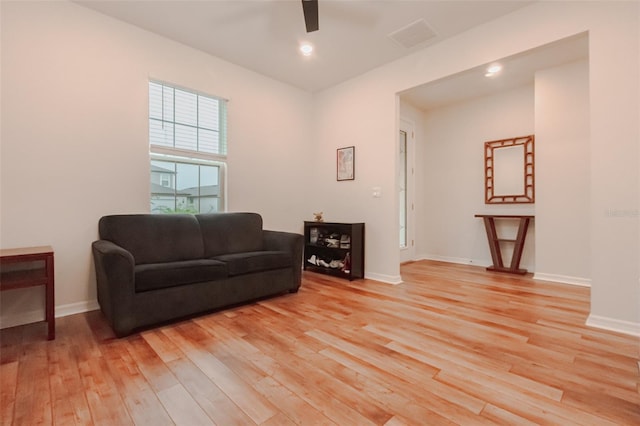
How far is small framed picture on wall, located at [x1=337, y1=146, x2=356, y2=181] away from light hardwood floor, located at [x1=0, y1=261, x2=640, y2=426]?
209 centimetres

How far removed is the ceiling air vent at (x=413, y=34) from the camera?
300 centimetres

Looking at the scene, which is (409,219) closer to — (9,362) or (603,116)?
(603,116)

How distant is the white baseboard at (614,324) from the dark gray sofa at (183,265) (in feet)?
8.78

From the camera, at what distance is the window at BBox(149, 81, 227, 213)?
3.25 meters

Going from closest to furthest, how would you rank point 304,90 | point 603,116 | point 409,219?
1. point 603,116
2. point 304,90
3. point 409,219

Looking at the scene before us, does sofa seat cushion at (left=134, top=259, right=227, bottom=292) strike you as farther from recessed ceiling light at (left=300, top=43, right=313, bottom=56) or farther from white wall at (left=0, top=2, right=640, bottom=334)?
recessed ceiling light at (left=300, top=43, right=313, bottom=56)

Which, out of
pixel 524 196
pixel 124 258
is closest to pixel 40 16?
pixel 124 258

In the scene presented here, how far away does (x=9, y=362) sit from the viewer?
1.82 metres

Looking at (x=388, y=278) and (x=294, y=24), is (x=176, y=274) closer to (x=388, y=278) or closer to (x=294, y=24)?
(x=388, y=278)

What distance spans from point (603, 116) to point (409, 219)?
327 centimetres

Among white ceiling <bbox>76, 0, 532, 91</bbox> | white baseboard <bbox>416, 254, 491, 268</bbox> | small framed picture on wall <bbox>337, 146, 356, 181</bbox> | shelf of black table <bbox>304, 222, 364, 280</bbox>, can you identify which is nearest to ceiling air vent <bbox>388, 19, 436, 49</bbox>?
white ceiling <bbox>76, 0, 532, 91</bbox>

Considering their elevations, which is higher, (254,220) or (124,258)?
(254,220)

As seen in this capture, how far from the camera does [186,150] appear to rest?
3430mm

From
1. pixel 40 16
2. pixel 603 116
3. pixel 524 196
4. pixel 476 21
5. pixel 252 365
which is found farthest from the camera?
pixel 524 196
